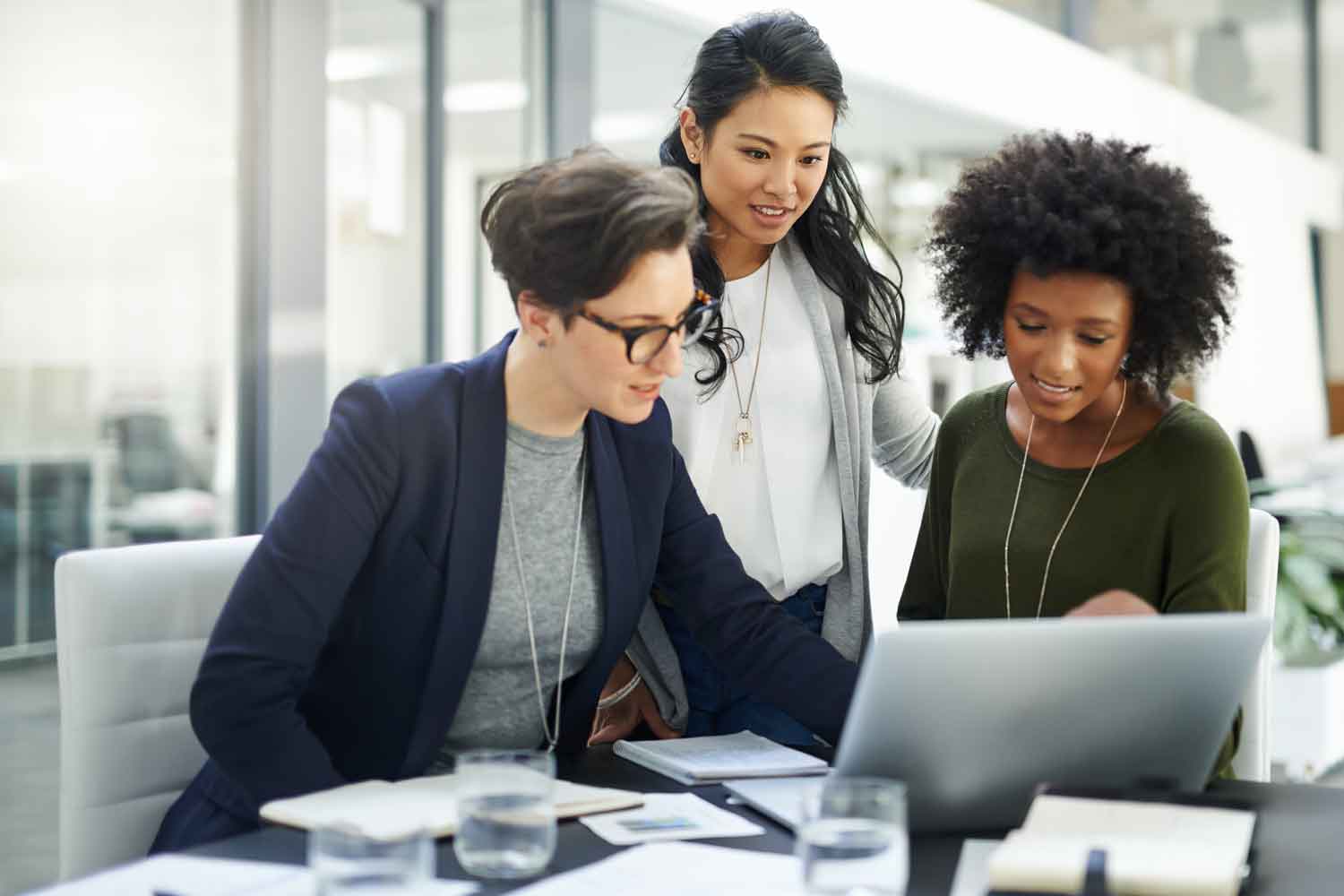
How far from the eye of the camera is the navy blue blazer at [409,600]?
146 centimetres

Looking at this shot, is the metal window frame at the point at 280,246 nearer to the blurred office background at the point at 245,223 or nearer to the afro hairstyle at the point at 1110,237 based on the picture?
the blurred office background at the point at 245,223

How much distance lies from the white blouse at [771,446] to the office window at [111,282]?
5.68 ft

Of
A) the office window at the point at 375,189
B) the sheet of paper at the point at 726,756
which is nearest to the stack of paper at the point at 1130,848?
Answer: the sheet of paper at the point at 726,756

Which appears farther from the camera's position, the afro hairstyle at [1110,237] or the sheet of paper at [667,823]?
the afro hairstyle at [1110,237]

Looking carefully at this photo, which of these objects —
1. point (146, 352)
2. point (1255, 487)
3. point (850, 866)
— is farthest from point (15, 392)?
point (1255, 487)

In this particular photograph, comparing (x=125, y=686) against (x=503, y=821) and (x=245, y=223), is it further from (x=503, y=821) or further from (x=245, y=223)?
(x=245, y=223)

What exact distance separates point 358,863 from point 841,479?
1.15 m

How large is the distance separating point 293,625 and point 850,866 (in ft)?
2.12

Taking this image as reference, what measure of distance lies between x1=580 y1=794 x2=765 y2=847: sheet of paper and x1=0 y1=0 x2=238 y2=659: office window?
2.17m

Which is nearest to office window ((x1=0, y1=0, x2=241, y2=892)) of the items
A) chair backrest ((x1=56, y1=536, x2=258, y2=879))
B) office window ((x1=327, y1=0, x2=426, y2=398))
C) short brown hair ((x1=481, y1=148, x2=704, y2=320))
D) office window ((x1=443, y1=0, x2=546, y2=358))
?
office window ((x1=327, y1=0, x2=426, y2=398))

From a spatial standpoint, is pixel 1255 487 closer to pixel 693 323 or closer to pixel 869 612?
pixel 869 612

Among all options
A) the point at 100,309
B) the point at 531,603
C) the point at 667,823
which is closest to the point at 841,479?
the point at 531,603

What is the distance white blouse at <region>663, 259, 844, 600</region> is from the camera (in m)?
2.02

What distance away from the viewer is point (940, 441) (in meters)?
1.92
